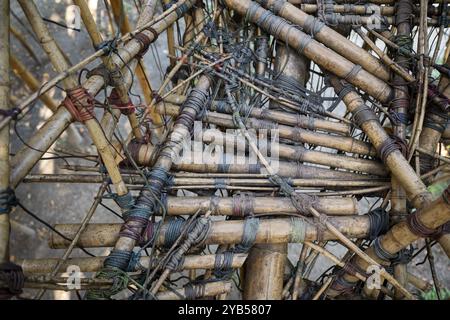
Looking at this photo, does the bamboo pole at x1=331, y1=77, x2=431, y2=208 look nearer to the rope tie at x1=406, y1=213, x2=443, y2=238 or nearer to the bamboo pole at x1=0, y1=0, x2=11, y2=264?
the rope tie at x1=406, y1=213, x2=443, y2=238

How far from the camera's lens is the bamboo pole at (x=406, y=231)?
208cm

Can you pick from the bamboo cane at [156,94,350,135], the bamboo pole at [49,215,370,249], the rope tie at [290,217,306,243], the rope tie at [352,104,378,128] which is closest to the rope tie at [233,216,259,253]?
the bamboo pole at [49,215,370,249]

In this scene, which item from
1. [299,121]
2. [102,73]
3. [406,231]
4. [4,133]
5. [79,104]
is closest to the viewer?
[4,133]

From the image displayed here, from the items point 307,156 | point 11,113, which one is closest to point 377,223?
point 307,156

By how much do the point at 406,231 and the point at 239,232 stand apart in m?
1.11

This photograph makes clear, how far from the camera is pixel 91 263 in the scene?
2510 millimetres

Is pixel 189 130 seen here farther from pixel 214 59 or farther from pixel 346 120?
pixel 346 120

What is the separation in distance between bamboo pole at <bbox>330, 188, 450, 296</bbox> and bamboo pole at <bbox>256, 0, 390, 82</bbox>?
1.43 metres

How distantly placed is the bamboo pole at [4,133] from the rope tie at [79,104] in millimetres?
324

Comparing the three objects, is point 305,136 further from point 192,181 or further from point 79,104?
point 79,104

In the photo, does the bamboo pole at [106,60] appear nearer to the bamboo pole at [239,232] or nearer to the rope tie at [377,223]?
the bamboo pole at [239,232]
